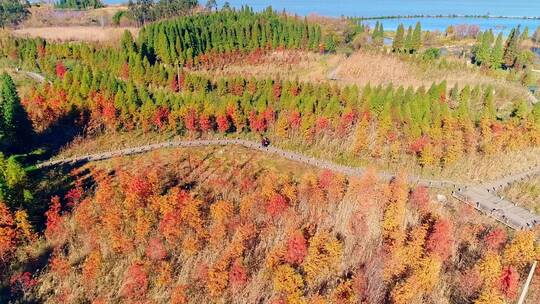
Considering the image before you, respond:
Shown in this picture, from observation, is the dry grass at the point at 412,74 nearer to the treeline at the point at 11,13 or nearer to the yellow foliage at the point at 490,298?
the yellow foliage at the point at 490,298

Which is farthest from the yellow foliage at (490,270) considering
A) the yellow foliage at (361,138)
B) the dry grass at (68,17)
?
the dry grass at (68,17)

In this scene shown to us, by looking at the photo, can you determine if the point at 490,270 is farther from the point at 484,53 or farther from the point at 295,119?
the point at 484,53

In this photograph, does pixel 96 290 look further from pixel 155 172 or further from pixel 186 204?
pixel 155 172

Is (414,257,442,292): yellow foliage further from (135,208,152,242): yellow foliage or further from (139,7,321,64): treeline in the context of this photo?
(139,7,321,64): treeline

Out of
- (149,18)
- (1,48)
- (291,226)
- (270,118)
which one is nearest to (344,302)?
(291,226)

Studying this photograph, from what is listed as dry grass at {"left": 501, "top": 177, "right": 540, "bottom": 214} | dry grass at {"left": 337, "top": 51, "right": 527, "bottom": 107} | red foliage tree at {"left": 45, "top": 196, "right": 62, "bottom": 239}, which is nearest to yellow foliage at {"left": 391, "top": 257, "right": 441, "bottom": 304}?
dry grass at {"left": 501, "top": 177, "right": 540, "bottom": 214}
